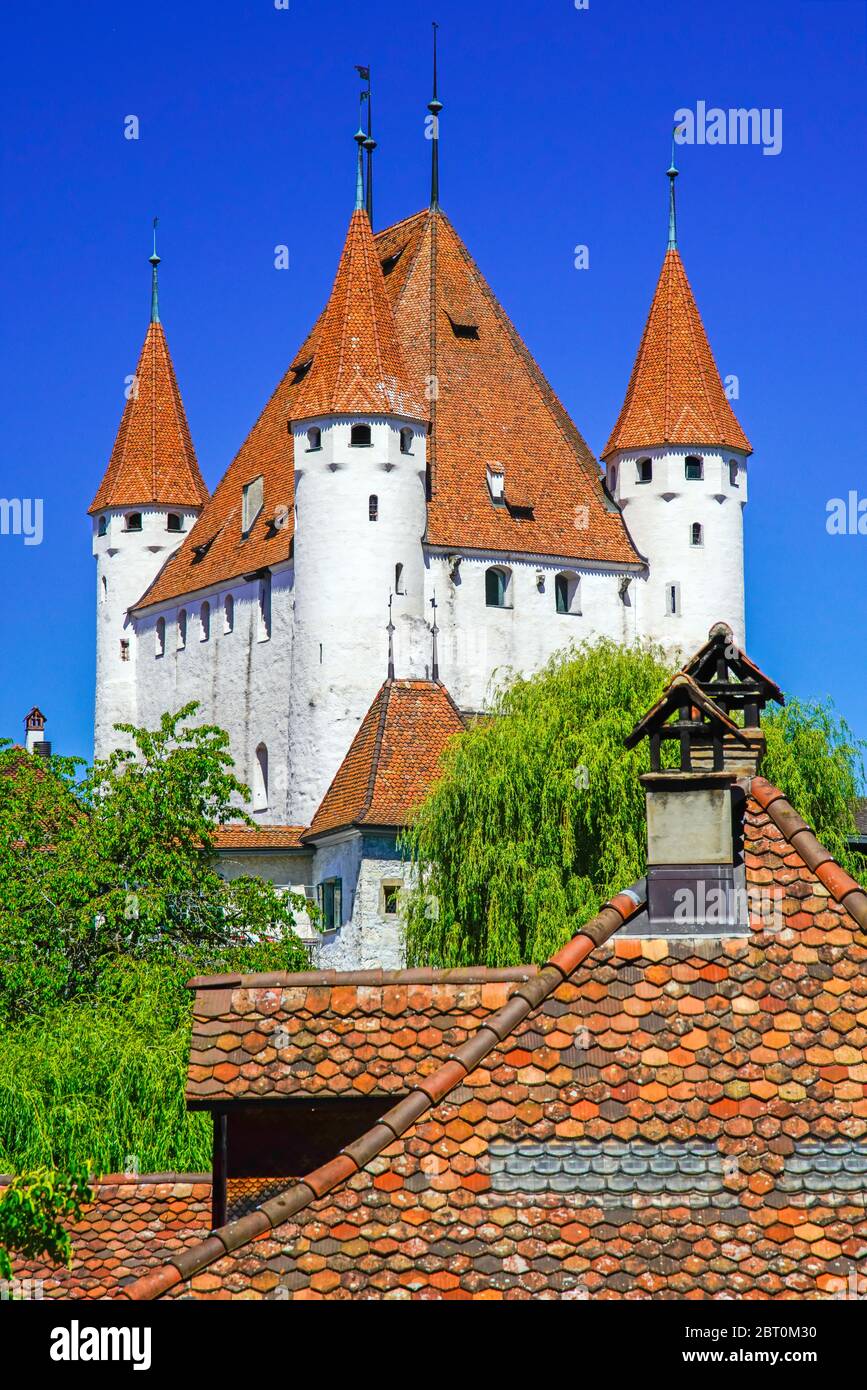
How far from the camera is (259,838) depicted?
2564 inches

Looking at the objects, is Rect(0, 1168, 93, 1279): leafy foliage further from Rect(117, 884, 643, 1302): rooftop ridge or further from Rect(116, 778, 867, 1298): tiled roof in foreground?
Rect(116, 778, 867, 1298): tiled roof in foreground

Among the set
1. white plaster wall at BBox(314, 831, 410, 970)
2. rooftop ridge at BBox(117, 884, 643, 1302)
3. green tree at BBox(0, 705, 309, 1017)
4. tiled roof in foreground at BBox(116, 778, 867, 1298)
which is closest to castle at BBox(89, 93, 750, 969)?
white plaster wall at BBox(314, 831, 410, 970)

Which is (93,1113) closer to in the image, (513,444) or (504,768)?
(504,768)

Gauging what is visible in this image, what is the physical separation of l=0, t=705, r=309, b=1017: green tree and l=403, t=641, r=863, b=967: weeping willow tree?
12.9 ft

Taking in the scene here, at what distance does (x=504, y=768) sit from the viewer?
50.5m

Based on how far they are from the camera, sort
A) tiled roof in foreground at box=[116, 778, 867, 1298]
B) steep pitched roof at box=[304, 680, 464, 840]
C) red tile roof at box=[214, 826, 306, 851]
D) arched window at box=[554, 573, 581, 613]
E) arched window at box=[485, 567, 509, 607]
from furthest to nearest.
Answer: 1. arched window at box=[554, 573, 581, 613]
2. arched window at box=[485, 567, 509, 607]
3. red tile roof at box=[214, 826, 306, 851]
4. steep pitched roof at box=[304, 680, 464, 840]
5. tiled roof in foreground at box=[116, 778, 867, 1298]

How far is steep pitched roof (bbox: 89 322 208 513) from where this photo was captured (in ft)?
282

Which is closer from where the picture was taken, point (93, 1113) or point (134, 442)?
point (93, 1113)

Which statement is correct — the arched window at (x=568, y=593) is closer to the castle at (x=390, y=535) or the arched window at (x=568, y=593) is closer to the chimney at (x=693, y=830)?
the castle at (x=390, y=535)

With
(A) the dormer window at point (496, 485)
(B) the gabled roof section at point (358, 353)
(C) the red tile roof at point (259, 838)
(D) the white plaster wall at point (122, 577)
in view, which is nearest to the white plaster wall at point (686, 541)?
(A) the dormer window at point (496, 485)
